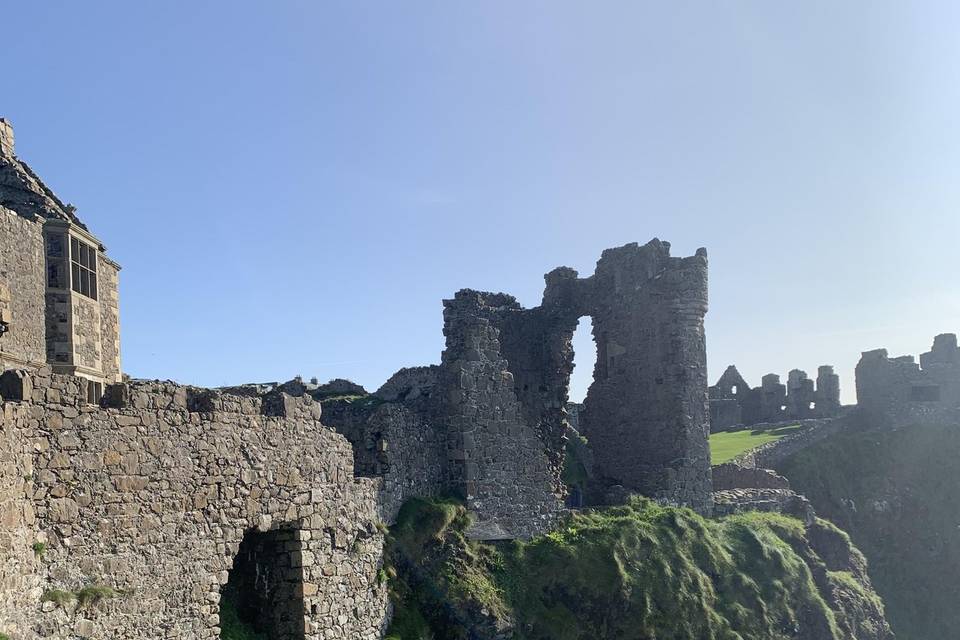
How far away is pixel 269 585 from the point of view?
15.3 meters

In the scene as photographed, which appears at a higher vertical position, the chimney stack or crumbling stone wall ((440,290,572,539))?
the chimney stack

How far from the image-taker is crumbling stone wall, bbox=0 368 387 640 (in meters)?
11.0

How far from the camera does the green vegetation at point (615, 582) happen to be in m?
17.7

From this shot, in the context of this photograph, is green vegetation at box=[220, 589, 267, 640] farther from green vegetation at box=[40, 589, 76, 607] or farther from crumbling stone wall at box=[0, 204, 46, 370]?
crumbling stone wall at box=[0, 204, 46, 370]

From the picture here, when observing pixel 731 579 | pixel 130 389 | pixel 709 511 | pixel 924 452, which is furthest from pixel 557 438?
pixel 924 452

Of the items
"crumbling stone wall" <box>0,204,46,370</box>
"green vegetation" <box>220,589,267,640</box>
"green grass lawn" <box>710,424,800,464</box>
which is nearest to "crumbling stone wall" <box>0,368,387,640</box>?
"green vegetation" <box>220,589,267,640</box>

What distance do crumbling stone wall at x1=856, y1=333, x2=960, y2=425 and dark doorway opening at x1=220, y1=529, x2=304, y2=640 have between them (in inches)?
1478

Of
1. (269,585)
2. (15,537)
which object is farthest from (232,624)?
(15,537)

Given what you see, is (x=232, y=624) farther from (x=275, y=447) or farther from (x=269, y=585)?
(x=275, y=447)

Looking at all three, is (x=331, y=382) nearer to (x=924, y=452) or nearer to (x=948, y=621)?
(x=948, y=621)

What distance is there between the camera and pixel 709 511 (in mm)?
26844

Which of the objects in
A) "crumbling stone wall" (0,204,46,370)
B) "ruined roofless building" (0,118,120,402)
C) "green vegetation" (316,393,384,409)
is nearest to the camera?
"crumbling stone wall" (0,204,46,370)

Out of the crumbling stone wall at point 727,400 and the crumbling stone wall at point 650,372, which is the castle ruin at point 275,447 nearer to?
the crumbling stone wall at point 650,372

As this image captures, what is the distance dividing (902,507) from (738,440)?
29.1 feet
